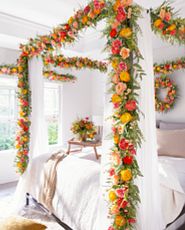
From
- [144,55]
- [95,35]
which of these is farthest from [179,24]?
[95,35]

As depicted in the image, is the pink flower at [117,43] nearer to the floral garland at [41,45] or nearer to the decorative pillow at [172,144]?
the floral garland at [41,45]

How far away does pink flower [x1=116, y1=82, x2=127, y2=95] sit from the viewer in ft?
5.30

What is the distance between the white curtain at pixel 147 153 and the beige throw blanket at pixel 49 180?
127 centimetres

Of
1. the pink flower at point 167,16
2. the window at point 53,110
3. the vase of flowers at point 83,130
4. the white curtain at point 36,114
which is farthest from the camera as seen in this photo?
the window at point 53,110

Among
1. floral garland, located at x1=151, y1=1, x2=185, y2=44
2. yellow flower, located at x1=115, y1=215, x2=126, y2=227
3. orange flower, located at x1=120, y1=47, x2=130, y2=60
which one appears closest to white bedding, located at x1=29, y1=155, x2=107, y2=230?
yellow flower, located at x1=115, y1=215, x2=126, y2=227

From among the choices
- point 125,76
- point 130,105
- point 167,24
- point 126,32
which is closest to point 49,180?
point 130,105

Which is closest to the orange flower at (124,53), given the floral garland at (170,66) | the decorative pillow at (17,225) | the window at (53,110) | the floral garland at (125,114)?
the floral garland at (125,114)

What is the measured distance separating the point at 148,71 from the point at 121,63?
29 cm

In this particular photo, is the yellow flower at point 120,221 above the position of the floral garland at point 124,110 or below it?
below

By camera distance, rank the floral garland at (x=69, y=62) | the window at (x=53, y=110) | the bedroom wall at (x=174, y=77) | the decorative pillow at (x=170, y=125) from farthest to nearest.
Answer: the window at (x=53, y=110), the bedroom wall at (x=174, y=77), the decorative pillow at (x=170, y=125), the floral garland at (x=69, y=62)

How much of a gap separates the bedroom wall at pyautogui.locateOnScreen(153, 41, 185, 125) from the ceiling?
0.47 feet

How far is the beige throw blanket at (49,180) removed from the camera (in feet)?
8.59

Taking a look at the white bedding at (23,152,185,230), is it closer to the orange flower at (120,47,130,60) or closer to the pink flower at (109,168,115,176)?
the pink flower at (109,168,115,176)

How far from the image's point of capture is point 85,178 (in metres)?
2.28
